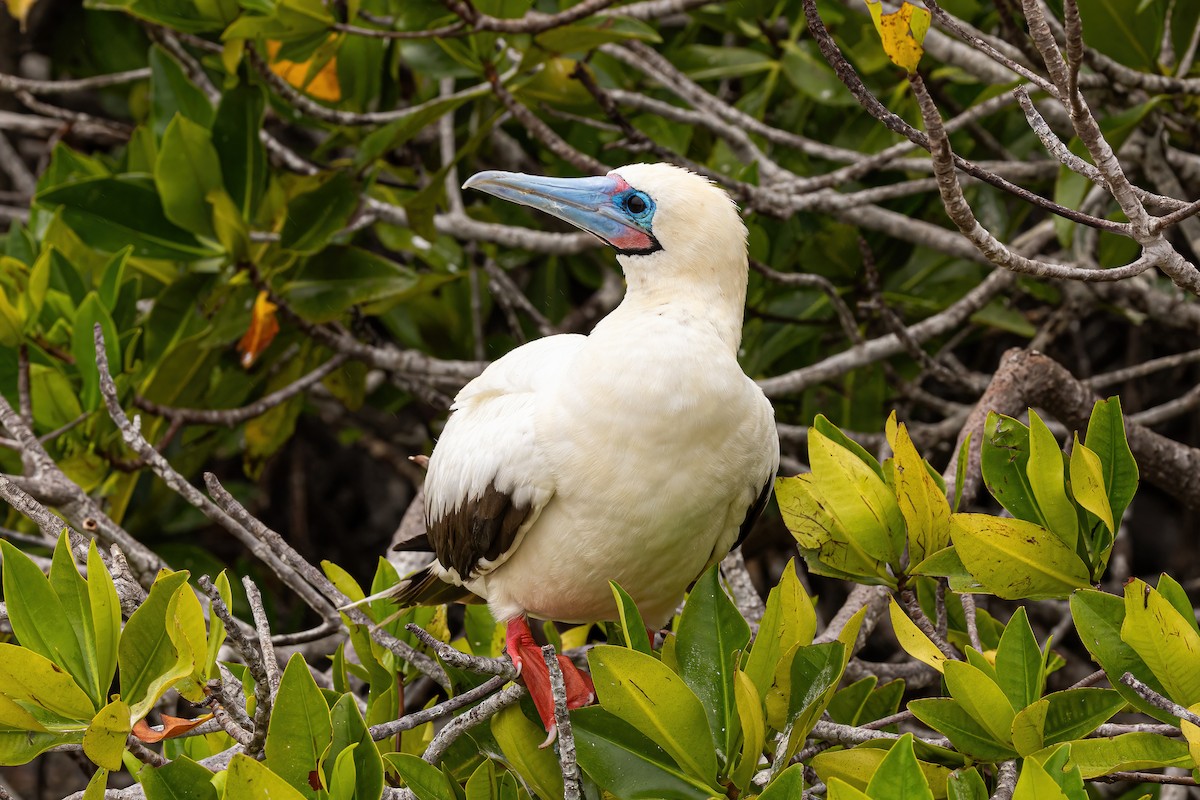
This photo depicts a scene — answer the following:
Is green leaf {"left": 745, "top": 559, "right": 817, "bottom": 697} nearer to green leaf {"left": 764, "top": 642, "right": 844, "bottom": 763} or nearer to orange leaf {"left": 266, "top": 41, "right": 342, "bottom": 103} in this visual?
green leaf {"left": 764, "top": 642, "right": 844, "bottom": 763}

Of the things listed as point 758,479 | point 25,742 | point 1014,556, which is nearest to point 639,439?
point 758,479

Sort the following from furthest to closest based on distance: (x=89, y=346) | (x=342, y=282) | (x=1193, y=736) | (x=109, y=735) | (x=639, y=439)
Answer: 1. (x=342, y=282)
2. (x=89, y=346)
3. (x=639, y=439)
4. (x=109, y=735)
5. (x=1193, y=736)

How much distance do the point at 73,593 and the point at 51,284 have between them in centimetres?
209

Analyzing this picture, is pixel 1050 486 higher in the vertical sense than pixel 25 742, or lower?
higher

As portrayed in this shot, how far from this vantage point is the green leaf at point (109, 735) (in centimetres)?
190

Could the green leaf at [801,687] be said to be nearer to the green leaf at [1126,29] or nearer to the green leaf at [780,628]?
the green leaf at [780,628]

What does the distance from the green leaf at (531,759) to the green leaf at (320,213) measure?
211 cm

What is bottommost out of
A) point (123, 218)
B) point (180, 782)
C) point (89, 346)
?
point (89, 346)

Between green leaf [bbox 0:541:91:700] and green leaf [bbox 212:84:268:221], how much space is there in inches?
86.0

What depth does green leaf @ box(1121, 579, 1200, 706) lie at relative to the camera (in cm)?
192

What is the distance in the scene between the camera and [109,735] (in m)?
1.92

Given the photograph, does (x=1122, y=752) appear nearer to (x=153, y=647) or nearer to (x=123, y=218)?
(x=153, y=647)

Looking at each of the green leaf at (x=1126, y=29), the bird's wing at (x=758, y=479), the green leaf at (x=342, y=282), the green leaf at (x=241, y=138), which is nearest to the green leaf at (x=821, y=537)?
the bird's wing at (x=758, y=479)

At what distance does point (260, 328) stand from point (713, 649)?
2273mm
